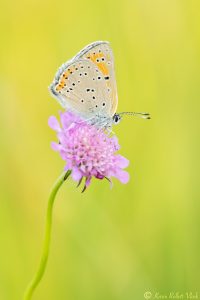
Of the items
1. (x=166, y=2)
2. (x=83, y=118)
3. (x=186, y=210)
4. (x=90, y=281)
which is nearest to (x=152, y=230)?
(x=186, y=210)

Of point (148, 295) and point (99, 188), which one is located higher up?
point (99, 188)

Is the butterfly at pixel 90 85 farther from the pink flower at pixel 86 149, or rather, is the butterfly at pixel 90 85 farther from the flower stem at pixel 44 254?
the flower stem at pixel 44 254

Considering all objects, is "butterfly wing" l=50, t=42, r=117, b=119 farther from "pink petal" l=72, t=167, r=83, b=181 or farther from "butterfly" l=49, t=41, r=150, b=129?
"pink petal" l=72, t=167, r=83, b=181

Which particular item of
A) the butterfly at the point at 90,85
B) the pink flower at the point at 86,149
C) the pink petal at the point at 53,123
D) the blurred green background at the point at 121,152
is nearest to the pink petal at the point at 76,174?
the pink flower at the point at 86,149

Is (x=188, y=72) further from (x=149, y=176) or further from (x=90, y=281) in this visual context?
(x=90, y=281)

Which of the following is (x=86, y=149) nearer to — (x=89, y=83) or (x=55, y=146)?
(x=55, y=146)

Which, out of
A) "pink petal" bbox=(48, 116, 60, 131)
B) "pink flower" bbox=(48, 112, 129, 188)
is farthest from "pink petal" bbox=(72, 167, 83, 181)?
"pink petal" bbox=(48, 116, 60, 131)
